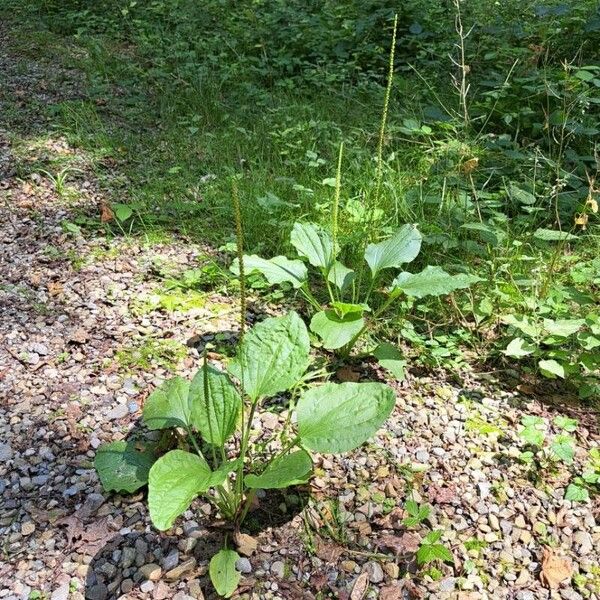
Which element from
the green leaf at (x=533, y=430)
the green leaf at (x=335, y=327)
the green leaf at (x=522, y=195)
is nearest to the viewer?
the green leaf at (x=533, y=430)

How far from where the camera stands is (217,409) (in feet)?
6.01

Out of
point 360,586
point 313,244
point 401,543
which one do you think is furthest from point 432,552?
point 313,244

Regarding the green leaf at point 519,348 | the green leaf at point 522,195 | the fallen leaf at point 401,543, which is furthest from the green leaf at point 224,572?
the green leaf at point 522,195

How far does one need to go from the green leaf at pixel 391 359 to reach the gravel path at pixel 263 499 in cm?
13

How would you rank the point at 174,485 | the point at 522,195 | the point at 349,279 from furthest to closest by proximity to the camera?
the point at 522,195, the point at 349,279, the point at 174,485

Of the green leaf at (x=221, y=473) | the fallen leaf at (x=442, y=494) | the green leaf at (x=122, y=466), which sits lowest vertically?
the fallen leaf at (x=442, y=494)

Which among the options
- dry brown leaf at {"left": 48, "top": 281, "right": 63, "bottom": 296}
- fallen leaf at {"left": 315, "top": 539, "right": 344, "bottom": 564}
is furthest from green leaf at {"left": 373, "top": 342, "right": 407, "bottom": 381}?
dry brown leaf at {"left": 48, "top": 281, "right": 63, "bottom": 296}

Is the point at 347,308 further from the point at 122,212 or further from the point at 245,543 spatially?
the point at 122,212

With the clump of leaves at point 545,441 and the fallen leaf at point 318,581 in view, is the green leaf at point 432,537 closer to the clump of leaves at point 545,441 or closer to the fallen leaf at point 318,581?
the fallen leaf at point 318,581

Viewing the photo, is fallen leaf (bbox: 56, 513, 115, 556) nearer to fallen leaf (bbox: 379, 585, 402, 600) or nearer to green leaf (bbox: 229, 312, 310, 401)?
green leaf (bbox: 229, 312, 310, 401)

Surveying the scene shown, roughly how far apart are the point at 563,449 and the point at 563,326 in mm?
488

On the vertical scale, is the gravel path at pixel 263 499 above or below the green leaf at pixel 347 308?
below

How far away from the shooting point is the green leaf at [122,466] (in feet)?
5.92

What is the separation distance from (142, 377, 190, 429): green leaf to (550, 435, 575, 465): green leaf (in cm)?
116
